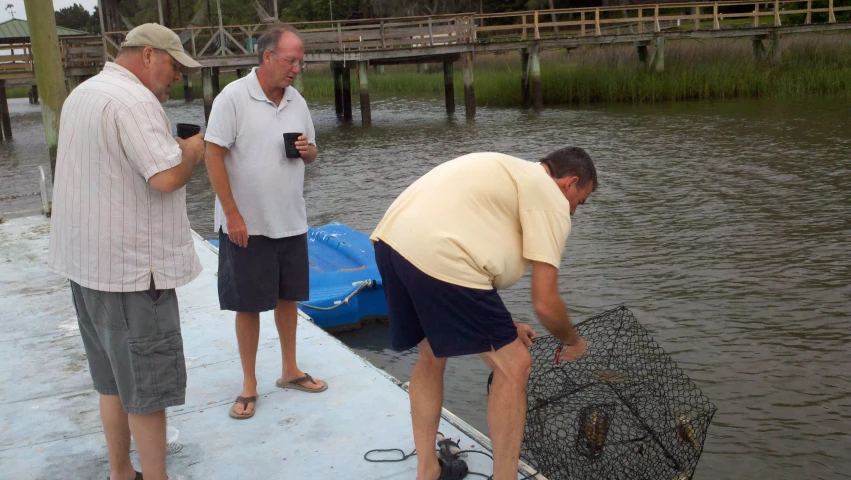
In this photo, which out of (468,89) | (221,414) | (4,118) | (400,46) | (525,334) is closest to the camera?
(525,334)

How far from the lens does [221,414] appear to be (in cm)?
431

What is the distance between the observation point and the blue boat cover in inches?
279

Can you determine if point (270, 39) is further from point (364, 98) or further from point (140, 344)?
point (364, 98)

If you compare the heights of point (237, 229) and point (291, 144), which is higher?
point (291, 144)

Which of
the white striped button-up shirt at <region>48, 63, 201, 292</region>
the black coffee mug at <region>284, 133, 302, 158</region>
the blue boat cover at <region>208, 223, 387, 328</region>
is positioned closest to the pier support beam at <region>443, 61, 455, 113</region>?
the blue boat cover at <region>208, 223, 387, 328</region>

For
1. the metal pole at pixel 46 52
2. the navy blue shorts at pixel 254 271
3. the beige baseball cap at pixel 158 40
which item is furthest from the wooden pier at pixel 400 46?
the beige baseball cap at pixel 158 40

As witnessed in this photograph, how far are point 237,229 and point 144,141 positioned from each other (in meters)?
1.08

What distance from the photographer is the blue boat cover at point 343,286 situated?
7.09 meters

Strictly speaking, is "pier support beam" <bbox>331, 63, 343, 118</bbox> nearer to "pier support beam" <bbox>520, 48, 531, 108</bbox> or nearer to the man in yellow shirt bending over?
"pier support beam" <bbox>520, 48, 531, 108</bbox>

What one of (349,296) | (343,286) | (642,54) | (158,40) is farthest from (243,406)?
(642,54)

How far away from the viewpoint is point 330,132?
25.1m

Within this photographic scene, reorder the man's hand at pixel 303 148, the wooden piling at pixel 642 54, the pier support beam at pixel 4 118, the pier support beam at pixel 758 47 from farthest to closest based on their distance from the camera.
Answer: the wooden piling at pixel 642 54, the pier support beam at pixel 758 47, the pier support beam at pixel 4 118, the man's hand at pixel 303 148

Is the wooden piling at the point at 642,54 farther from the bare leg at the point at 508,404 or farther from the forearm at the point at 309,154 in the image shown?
the bare leg at the point at 508,404

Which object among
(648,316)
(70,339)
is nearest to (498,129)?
(648,316)
